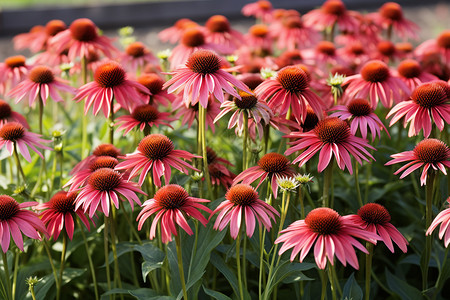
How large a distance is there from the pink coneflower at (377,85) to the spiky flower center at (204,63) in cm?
72

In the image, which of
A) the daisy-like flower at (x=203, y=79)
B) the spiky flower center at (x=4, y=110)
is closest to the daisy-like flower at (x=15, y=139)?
the spiky flower center at (x=4, y=110)

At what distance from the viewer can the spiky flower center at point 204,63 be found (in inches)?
78.6

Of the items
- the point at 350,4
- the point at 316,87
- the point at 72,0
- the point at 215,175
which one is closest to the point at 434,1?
the point at 350,4

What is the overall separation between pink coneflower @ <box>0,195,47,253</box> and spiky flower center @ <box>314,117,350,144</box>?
3.21ft

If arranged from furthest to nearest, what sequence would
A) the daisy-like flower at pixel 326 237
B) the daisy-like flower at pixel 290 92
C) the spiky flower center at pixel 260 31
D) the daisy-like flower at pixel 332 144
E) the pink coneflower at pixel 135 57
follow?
the spiky flower center at pixel 260 31 → the pink coneflower at pixel 135 57 → the daisy-like flower at pixel 290 92 → the daisy-like flower at pixel 332 144 → the daisy-like flower at pixel 326 237

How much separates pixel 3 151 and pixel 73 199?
0.59m

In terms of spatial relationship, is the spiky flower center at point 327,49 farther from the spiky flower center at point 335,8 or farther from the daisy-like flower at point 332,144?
the daisy-like flower at point 332,144

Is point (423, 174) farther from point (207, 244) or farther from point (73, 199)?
point (73, 199)

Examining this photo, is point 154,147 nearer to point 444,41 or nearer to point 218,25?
point 218,25

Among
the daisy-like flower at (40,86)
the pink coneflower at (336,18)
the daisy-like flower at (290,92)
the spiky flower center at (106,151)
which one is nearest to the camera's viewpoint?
the daisy-like flower at (290,92)

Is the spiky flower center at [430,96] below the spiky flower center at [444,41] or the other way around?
the other way around

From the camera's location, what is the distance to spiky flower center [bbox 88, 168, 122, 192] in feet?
6.01

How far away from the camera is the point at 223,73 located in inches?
79.3

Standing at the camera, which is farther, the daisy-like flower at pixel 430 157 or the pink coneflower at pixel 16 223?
the daisy-like flower at pixel 430 157
